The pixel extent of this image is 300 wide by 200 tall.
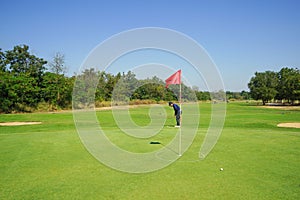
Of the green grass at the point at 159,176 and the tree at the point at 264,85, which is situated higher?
the tree at the point at 264,85

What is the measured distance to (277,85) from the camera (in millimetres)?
80750

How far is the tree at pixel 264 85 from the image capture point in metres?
76.8

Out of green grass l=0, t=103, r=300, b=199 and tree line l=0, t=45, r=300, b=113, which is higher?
tree line l=0, t=45, r=300, b=113

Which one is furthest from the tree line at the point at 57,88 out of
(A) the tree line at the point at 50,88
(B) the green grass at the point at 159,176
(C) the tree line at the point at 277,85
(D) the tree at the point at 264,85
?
(D) the tree at the point at 264,85

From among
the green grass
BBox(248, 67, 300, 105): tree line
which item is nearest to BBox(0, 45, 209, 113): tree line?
the green grass

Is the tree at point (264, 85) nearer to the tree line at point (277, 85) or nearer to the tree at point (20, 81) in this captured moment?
the tree line at point (277, 85)

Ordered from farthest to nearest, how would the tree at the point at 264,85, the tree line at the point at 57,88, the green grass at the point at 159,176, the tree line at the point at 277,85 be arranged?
1. the tree at the point at 264,85
2. the tree line at the point at 277,85
3. the tree line at the point at 57,88
4. the green grass at the point at 159,176

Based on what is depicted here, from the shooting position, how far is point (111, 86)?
47656 mm

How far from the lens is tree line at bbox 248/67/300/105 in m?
64.3

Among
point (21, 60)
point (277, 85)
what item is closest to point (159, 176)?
point (21, 60)

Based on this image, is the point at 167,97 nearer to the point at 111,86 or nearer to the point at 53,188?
the point at 111,86

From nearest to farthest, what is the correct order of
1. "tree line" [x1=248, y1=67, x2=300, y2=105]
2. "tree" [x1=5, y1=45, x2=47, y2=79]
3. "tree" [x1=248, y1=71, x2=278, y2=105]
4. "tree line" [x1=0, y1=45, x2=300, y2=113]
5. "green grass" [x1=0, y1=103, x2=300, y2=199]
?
"green grass" [x1=0, y1=103, x2=300, y2=199] < "tree line" [x1=0, y1=45, x2=300, y2=113] < "tree" [x1=5, y1=45, x2=47, y2=79] < "tree line" [x1=248, y1=67, x2=300, y2=105] < "tree" [x1=248, y1=71, x2=278, y2=105]

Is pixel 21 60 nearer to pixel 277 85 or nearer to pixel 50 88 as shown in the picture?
pixel 50 88

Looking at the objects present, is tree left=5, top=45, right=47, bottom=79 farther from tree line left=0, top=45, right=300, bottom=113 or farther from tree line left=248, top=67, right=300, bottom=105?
tree line left=248, top=67, right=300, bottom=105
